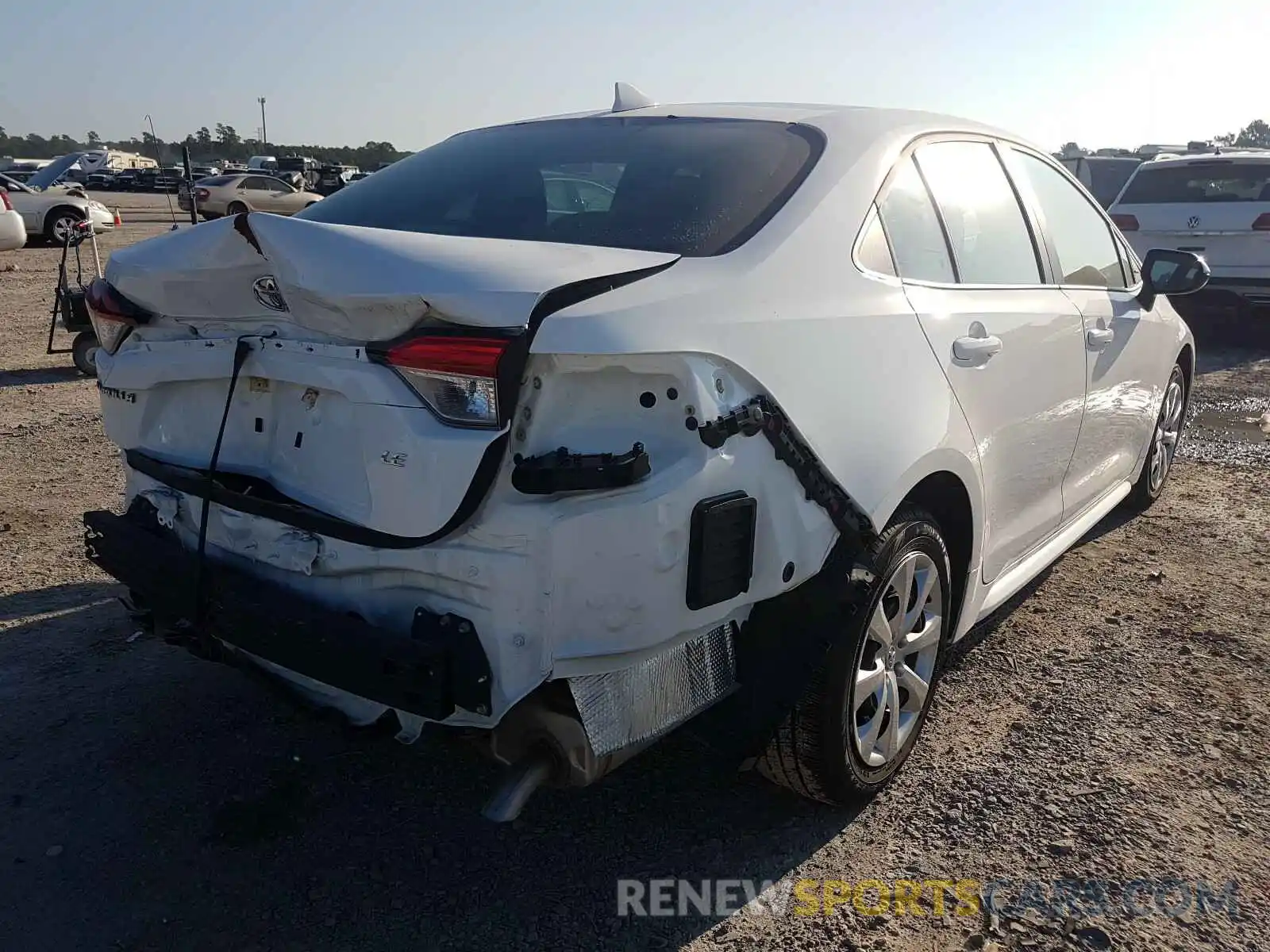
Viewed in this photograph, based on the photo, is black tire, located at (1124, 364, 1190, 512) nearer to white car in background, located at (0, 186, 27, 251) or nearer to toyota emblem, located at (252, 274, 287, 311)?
toyota emblem, located at (252, 274, 287, 311)

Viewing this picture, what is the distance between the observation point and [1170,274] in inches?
165

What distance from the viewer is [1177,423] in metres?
5.37

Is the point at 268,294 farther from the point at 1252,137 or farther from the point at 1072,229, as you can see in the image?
the point at 1252,137

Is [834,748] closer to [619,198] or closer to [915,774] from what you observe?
[915,774]

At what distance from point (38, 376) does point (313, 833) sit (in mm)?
7024

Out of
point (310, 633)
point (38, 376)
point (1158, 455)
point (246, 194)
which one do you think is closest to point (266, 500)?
point (310, 633)

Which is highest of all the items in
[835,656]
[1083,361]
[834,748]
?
[1083,361]

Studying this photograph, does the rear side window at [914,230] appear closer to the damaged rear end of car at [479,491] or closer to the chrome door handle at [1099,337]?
the damaged rear end of car at [479,491]

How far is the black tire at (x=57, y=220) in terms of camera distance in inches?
774

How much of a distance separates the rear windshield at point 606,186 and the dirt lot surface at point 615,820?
1285mm

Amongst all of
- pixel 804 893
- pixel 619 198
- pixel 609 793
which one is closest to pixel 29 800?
pixel 609 793

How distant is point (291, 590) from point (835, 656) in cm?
127

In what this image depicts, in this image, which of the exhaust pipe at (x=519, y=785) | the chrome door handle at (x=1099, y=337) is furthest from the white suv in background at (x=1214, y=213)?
the exhaust pipe at (x=519, y=785)

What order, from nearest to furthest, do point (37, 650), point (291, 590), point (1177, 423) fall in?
1. point (291, 590)
2. point (37, 650)
3. point (1177, 423)
